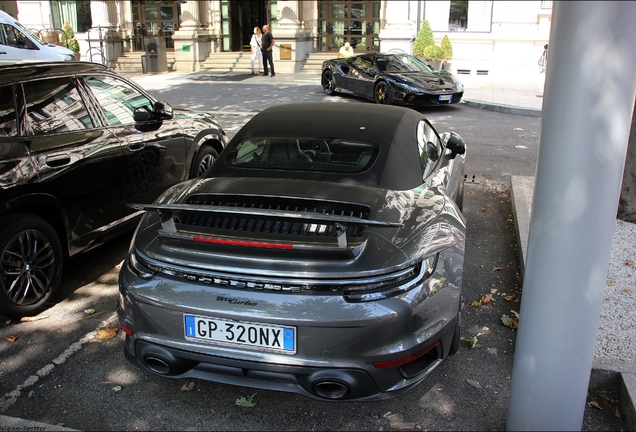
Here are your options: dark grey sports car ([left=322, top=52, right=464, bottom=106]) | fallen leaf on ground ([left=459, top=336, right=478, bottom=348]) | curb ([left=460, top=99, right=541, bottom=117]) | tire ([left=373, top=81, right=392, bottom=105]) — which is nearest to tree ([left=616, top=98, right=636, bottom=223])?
fallen leaf on ground ([left=459, top=336, right=478, bottom=348])

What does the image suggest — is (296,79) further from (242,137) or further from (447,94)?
(242,137)

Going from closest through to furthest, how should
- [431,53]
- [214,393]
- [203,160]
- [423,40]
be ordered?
[214,393], [203,160], [431,53], [423,40]

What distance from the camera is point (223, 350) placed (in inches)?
109

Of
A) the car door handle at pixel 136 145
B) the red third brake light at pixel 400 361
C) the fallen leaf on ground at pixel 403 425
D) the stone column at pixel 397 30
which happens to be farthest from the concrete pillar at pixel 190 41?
the red third brake light at pixel 400 361

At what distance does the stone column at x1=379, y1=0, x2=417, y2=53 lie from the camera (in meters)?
23.0

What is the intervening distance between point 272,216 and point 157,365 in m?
0.99

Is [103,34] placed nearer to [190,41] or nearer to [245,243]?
[190,41]

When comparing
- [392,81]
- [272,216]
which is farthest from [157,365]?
[392,81]

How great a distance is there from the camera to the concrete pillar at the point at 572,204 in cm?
225

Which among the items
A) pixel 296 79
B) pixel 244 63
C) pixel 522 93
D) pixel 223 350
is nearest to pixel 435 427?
pixel 223 350

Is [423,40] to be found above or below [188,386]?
above

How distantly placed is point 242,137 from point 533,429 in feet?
8.47

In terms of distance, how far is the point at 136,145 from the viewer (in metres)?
5.07

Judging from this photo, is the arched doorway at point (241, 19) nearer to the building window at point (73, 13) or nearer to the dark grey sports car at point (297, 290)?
the building window at point (73, 13)
